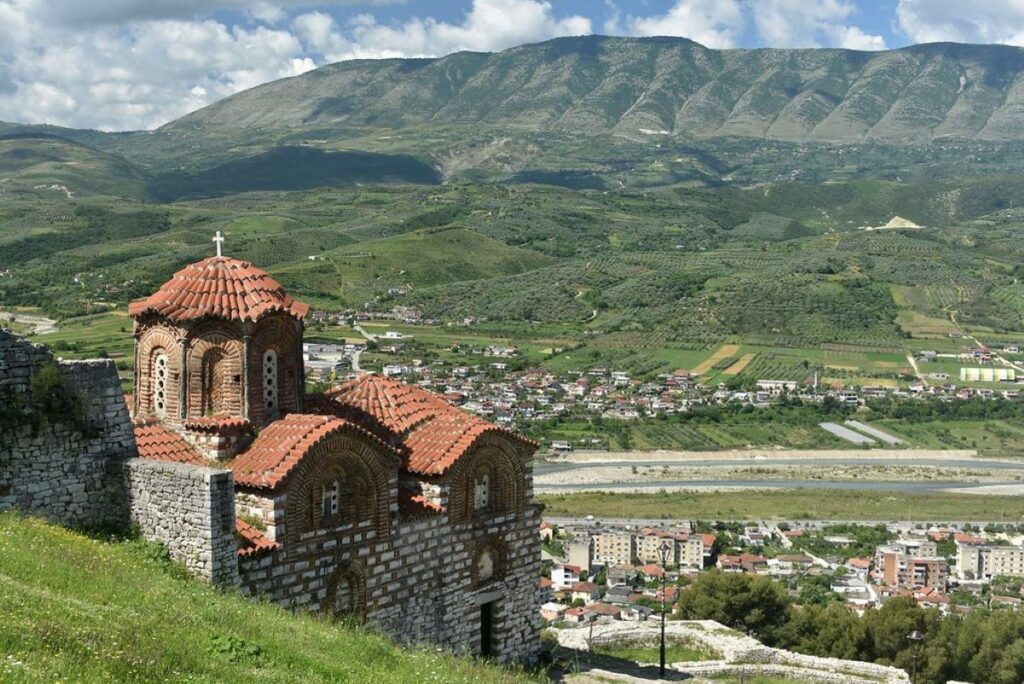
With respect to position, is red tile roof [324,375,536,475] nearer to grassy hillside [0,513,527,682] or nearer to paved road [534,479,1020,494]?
grassy hillside [0,513,527,682]

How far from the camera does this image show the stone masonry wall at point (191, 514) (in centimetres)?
1352

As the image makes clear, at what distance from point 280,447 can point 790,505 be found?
209 ft

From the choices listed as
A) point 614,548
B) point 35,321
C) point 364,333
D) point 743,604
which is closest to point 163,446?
point 743,604

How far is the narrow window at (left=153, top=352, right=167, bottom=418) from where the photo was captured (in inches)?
661

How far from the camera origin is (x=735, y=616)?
1230 inches

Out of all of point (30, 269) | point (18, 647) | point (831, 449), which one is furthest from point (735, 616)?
point (30, 269)

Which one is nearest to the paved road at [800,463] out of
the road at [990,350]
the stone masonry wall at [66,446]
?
the road at [990,350]

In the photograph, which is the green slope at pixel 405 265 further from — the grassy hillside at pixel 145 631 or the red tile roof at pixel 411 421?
the grassy hillside at pixel 145 631

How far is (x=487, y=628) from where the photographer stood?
1875 cm

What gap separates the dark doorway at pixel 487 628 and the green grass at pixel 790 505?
53.4 metres

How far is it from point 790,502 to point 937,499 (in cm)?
1067

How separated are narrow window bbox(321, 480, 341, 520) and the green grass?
56764 mm

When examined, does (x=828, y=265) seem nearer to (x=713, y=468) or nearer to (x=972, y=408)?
(x=972, y=408)

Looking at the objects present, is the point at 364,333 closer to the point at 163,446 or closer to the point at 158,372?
the point at 158,372
